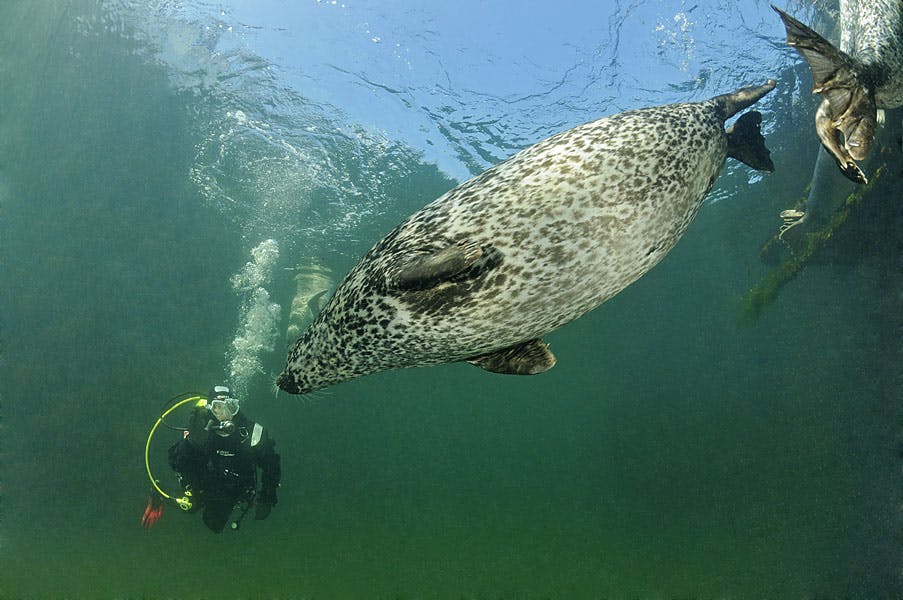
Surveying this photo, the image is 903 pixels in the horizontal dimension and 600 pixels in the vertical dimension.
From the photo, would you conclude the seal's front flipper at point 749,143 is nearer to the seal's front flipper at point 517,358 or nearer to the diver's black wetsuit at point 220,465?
the seal's front flipper at point 517,358

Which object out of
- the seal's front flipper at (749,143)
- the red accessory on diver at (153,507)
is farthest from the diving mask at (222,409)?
the seal's front flipper at (749,143)

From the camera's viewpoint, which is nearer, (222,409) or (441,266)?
(441,266)

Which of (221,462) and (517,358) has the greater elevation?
(517,358)

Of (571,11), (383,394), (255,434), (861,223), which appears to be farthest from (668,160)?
(383,394)

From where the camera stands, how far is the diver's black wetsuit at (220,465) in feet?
27.4

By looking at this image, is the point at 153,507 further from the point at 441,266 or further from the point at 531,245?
the point at 531,245

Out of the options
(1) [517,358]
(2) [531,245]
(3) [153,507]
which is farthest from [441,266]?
(3) [153,507]

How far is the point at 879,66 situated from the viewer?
2.67 meters

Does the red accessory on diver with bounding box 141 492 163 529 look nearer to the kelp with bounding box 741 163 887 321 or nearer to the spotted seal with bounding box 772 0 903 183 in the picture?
the spotted seal with bounding box 772 0 903 183

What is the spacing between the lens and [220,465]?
8.59 meters

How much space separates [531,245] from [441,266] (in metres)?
0.52

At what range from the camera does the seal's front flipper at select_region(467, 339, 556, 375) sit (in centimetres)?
301

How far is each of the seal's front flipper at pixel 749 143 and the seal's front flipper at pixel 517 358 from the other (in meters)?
1.82

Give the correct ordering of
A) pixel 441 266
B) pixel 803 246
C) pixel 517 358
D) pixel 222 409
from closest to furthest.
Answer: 1. pixel 441 266
2. pixel 517 358
3. pixel 222 409
4. pixel 803 246
